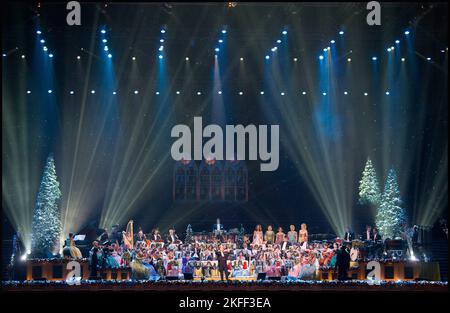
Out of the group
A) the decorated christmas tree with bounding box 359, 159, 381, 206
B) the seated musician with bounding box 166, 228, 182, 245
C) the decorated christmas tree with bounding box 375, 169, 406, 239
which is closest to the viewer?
the seated musician with bounding box 166, 228, 182, 245

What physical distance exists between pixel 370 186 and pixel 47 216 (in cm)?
923

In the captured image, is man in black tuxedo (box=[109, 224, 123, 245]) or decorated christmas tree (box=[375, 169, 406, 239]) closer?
man in black tuxedo (box=[109, 224, 123, 245])

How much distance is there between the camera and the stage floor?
12.3 metres

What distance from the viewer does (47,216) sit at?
17.2m

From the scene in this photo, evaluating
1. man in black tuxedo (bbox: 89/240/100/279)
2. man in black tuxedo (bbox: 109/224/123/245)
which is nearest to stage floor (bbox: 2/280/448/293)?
man in black tuxedo (bbox: 89/240/100/279)

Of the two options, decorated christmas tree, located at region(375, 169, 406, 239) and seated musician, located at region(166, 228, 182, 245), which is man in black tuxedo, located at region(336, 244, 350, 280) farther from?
decorated christmas tree, located at region(375, 169, 406, 239)

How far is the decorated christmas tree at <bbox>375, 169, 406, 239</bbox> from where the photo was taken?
59.4 ft

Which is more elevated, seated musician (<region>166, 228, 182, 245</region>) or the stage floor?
seated musician (<region>166, 228, 182, 245</region>)

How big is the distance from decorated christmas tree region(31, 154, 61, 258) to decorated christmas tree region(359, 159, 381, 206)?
346 inches

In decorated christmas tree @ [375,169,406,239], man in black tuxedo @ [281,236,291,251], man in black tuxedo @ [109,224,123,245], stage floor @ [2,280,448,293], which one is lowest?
stage floor @ [2,280,448,293]

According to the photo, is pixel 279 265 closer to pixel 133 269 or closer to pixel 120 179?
pixel 133 269

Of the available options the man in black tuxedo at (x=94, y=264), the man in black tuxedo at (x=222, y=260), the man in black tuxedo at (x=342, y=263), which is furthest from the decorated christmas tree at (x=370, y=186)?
the man in black tuxedo at (x=94, y=264)

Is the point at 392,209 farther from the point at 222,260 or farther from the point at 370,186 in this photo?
the point at 222,260

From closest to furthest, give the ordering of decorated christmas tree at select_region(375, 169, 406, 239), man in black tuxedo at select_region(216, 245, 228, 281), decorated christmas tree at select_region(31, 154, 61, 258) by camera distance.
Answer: man in black tuxedo at select_region(216, 245, 228, 281)
decorated christmas tree at select_region(31, 154, 61, 258)
decorated christmas tree at select_region(375, 169, 406, 239)
